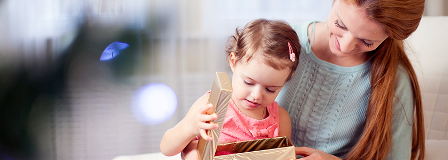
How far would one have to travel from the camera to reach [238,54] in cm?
75

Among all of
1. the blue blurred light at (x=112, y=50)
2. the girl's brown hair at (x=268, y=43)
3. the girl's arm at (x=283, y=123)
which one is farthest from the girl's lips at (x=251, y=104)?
the blue blurred light at (x=112, y=50)

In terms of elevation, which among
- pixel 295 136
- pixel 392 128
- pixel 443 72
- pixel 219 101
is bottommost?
pixel 295 136

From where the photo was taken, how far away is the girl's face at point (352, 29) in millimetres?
661

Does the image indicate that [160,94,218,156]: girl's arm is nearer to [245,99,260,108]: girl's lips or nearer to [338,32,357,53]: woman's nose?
[245,99,260,108]: girl's lips

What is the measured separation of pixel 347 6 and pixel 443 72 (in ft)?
2.61

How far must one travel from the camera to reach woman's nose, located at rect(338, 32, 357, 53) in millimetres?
694

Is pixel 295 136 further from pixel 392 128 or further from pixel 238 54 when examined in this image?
pixel 238 54

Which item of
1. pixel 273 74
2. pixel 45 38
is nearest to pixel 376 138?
pixel 273 74

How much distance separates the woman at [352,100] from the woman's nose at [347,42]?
0.6 inches

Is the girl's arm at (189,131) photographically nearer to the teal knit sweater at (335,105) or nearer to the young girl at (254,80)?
the young girl at (254,80)

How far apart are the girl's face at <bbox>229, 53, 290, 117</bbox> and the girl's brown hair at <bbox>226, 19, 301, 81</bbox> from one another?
0.05 ft

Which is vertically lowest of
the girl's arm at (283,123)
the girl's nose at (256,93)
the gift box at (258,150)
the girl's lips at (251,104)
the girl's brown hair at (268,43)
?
the girl's arm at (283,123)

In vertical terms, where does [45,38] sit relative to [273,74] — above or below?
below

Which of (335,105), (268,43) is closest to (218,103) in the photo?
(268,43)
